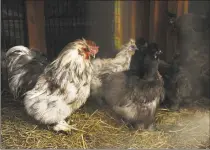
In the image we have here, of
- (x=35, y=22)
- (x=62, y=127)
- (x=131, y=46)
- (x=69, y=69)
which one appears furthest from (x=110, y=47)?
(x=62, y=127)

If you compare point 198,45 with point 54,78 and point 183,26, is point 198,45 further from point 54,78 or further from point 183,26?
point 54,78

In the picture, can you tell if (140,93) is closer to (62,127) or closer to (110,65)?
(110,65)

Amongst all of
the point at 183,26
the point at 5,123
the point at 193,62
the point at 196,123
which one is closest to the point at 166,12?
the point at 183,26

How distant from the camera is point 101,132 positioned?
221 cm

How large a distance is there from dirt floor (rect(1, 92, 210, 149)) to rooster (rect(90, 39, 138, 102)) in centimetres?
16

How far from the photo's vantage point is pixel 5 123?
7.37ft

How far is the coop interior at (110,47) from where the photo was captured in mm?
2125

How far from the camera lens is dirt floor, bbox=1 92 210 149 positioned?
2059mm

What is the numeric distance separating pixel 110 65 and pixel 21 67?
659mm

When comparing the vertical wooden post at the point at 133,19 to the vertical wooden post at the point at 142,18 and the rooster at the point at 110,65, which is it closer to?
the vertical wooden post at the point at 142,18

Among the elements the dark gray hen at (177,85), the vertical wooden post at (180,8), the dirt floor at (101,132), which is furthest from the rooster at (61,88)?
the vertical wooden post at (180,8)

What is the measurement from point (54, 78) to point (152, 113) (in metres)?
0.71

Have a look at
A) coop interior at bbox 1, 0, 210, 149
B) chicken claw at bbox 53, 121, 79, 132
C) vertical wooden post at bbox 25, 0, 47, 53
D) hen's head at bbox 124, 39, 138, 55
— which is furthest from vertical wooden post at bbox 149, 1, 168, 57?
chicken claw at bbox 53, 121, 79, 132

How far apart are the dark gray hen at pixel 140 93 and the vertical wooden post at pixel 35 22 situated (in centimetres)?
79
